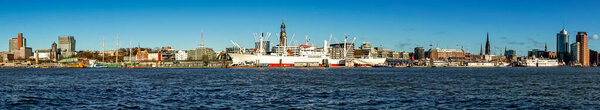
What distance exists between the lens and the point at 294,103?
2956cm

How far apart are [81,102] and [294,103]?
40.9 feet

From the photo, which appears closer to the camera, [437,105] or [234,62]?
[437,105]

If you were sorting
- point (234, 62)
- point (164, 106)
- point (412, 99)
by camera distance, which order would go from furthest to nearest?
point (234, 62), point (412, 99), point (164, 106)

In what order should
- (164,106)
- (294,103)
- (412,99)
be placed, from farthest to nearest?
(412,99), (294,103), (164,106)

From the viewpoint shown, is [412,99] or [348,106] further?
[412,99]

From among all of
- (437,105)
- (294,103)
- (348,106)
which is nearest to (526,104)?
(437,105)

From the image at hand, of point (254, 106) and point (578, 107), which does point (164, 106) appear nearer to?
point (254, 106)

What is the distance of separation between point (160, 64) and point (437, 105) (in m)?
179

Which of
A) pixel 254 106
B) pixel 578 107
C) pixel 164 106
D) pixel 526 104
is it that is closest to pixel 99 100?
pixel 164 106

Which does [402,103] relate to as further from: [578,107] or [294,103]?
[578,107]

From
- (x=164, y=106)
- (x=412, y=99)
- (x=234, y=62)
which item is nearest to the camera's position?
Result: (x=164, y=106)

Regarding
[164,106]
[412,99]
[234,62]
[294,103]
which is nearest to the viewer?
[164,106]

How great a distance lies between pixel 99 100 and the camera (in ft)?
102

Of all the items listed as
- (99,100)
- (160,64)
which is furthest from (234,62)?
(99,100)
